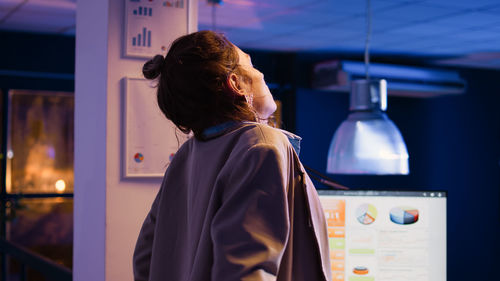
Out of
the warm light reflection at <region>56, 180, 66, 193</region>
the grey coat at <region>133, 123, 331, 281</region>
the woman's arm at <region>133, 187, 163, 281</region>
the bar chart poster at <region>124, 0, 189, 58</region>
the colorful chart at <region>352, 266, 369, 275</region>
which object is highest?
the bar chart poster at <region>124, 0, 189, 58</region>

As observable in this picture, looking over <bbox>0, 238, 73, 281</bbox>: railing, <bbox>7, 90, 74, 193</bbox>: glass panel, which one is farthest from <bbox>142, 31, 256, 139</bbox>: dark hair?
<bbox>7, 90, 74, 193</bbox>: glass panel

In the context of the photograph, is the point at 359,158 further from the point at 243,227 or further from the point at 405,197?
the point at 243,227

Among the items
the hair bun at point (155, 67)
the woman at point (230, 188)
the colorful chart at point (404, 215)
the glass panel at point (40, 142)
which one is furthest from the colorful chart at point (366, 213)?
the glass panel at point (40, 142)

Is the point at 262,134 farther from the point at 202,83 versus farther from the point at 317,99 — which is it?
the point at 317,99

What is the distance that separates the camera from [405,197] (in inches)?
73.6

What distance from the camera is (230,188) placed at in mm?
1113

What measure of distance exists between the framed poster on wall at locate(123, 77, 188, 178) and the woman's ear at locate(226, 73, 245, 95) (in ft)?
2.99

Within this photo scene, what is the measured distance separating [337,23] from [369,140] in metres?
2.55

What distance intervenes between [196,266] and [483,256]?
7657 mm

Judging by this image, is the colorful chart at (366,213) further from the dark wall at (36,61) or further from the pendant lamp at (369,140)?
the dark wall at (36,61)

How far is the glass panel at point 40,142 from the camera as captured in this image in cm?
614

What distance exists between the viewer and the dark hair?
1.18 meters

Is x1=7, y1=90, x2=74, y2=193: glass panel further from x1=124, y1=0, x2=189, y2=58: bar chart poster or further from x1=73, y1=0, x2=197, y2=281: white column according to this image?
x1=124, y1=0, x2=189, y2=58: bar chart poster

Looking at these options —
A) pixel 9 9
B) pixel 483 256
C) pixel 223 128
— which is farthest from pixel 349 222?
pixel 483 256
